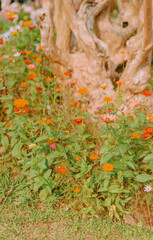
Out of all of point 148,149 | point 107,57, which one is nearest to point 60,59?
point 107,57

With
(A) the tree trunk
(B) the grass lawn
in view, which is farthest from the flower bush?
(A) the tree trunk

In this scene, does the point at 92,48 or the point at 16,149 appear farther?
the point at 92,48

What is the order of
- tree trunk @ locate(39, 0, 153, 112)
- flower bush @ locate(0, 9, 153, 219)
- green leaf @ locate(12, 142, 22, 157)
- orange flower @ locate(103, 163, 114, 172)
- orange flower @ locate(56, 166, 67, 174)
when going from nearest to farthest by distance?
orange flower @ locate(103, 163, 114, 172) < flower bush @ locate(0, 9, 153, 219) < orange flower @ locate(56, 166, 67, 174) < green leaf @ locate(12, 142, 22, 157) < tree trunk @ locate(39, 0, 153, 112)

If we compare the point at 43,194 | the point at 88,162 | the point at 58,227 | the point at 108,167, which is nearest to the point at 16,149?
the point at 43,194

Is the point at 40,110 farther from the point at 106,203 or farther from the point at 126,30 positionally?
the point at 126,30

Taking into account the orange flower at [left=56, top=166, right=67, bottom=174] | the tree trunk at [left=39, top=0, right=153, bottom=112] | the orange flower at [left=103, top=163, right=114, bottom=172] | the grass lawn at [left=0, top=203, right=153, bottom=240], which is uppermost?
the tree trunk at [left=39, top=0, right=153, bottom=112]

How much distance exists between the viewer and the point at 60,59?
3.86 metres

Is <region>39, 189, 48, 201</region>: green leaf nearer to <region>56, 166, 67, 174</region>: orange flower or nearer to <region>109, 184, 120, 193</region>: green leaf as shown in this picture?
<region>56, 166, 67, 174</region>: orange flower

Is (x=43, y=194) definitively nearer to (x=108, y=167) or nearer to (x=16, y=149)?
(x=16, y=149)

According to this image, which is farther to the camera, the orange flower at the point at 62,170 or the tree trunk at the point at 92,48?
the tree trunk at the point at 92,48

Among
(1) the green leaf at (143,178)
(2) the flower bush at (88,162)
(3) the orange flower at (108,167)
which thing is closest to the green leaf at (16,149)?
(2) the flower bush at (88,162)

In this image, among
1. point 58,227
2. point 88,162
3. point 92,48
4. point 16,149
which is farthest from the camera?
point 92,48

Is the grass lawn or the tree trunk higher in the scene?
the tree trunk

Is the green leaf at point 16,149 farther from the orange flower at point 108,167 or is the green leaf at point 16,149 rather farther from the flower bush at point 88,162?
the orange flower at point 108,167
